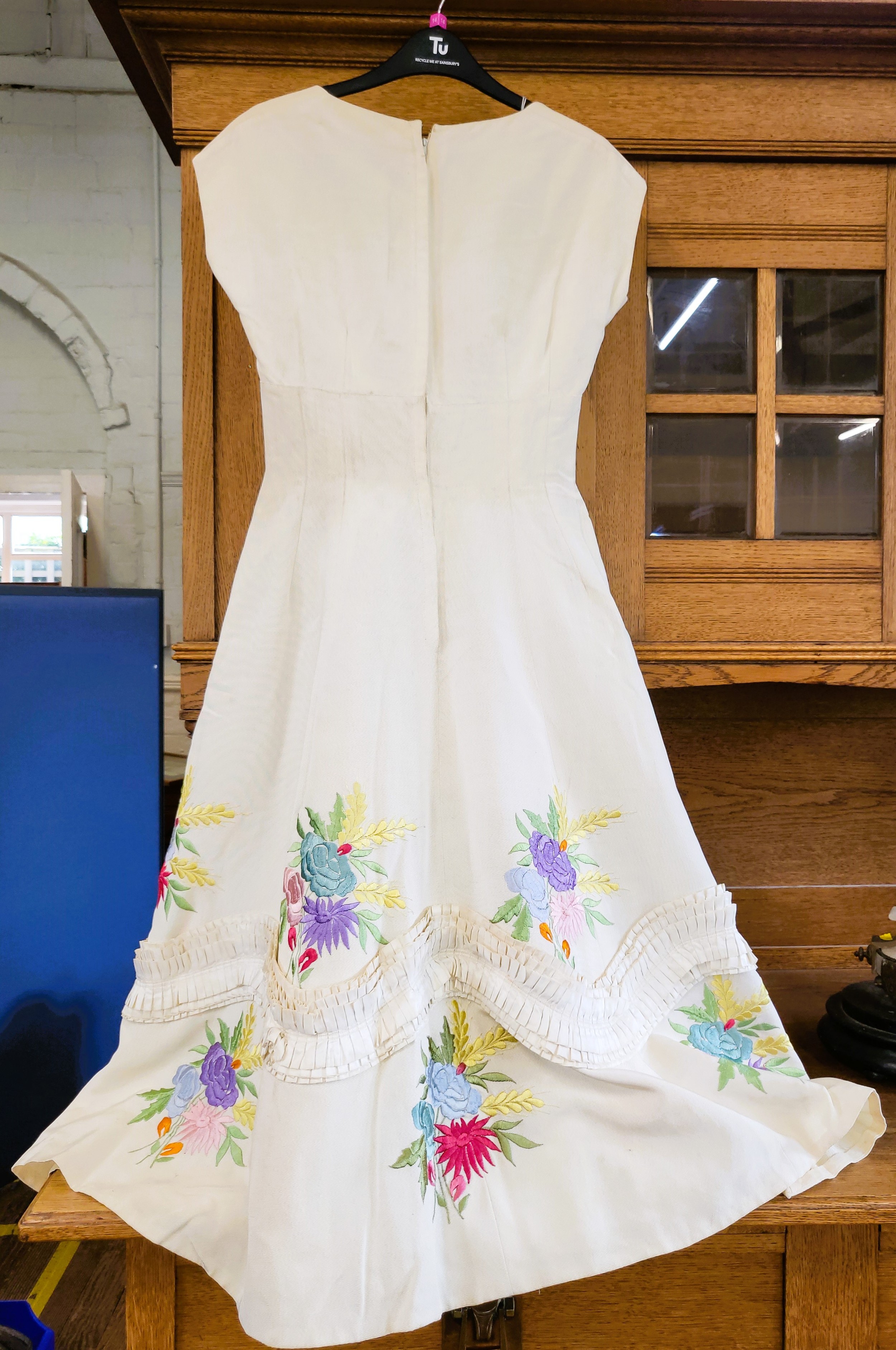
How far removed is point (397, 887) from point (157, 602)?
0.87 m

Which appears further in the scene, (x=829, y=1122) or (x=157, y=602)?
(x=157, y=602)

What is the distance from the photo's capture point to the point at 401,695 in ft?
2.22

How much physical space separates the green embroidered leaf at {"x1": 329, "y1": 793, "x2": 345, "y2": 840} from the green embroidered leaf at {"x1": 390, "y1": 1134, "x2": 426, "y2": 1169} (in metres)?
0.23

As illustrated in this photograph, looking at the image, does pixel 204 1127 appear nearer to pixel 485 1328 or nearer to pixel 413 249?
pixel 485 1328

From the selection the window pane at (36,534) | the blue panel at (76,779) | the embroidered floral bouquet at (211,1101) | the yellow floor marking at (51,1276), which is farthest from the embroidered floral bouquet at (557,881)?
the window pane at (36,534)

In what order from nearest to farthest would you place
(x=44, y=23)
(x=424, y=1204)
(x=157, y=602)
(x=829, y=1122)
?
(x=424, y=1204)
(x=829, y=1122)
(x=157, y=602)
(x=44, y=23)

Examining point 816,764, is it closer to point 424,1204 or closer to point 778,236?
point 778,236

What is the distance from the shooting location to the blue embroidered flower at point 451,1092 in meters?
0.64

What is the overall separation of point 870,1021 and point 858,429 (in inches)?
25.5

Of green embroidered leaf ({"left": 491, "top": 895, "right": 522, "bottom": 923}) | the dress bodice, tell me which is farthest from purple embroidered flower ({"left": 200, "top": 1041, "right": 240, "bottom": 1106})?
the dress bodice

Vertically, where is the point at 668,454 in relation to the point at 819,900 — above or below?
above

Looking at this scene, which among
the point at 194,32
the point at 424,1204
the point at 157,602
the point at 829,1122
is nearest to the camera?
the point at 424,1204

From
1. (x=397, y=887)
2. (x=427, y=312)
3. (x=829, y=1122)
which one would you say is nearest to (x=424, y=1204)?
(x=397, y=887)

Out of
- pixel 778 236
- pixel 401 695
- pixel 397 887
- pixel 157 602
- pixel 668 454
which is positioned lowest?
pixel 397 887
